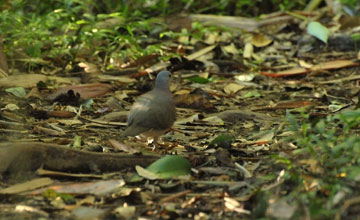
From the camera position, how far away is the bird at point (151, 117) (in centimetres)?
Result: 358

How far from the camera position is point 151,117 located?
3594 mm

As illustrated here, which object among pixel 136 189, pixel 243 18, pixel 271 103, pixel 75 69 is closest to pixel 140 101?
pixel 136 189

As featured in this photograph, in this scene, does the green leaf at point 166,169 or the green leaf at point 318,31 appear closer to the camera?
the green leaf at point 166,169

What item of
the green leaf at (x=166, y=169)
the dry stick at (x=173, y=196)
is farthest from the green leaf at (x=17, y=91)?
the dry stick at (x=173, y=196)

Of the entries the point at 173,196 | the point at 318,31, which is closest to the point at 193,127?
the point at 173,196

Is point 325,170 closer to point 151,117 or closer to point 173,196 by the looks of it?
point 173,196

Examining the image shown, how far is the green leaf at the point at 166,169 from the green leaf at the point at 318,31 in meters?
3.53

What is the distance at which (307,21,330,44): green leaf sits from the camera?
637 centimetres

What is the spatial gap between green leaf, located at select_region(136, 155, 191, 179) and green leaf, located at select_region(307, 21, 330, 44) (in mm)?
3528

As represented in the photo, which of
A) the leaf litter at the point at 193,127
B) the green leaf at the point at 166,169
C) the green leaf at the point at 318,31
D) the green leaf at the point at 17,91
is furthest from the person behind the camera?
the green leaf at the point at 318,31

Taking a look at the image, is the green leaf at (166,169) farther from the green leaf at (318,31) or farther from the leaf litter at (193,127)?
the green leaf at (318,31)

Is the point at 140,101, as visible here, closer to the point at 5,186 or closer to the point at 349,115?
the point at 5,186

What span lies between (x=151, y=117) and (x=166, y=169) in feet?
1.72

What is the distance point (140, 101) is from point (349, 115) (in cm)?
126
